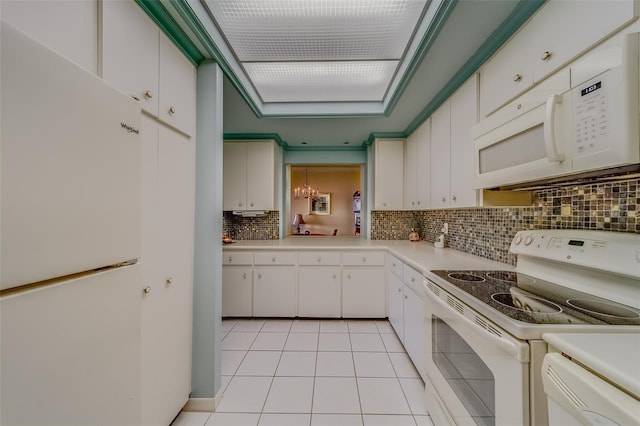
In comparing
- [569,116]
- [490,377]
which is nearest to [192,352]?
[490,377]

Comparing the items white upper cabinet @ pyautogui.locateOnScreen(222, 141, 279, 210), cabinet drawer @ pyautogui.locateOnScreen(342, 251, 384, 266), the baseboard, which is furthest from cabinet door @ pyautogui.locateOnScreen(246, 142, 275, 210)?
the baseboard

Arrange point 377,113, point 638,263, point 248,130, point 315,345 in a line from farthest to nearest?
point 248,130, point 377,113, point 315,345, point 638,263

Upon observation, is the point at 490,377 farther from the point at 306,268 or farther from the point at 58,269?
the point at 306,268

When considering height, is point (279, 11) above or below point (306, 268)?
above

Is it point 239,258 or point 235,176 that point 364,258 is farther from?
point 235,176

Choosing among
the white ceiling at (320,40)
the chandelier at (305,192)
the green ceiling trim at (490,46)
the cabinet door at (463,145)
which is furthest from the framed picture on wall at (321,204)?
the cabinet door at (463,145)

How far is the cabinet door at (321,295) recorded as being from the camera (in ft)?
9.18

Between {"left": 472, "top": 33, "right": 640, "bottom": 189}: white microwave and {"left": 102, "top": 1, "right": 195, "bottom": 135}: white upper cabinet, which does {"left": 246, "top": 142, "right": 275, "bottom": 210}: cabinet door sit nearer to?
{"left": 102, "top": 1, "right": 195, "bottom": 135}: white upper cabinet

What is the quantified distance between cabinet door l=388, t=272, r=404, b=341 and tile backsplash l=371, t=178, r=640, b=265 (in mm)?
694

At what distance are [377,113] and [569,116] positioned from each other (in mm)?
1791

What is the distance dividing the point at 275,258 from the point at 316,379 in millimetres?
1305

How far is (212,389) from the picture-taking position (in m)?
1.55

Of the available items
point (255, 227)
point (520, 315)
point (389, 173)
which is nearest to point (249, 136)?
point (255, 227)

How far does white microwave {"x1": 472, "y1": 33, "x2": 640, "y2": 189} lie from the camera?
0.73 m
